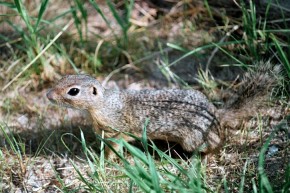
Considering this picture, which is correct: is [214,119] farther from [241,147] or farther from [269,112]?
[269,112]

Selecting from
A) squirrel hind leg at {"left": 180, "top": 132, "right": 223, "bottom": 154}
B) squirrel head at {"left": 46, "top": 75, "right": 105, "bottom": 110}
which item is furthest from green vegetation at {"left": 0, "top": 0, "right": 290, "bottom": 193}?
squirrel head at {"left": 46, "top": 75, "right": 105, "bottom": 110}

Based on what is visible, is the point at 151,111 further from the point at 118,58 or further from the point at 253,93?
the point at 118,58

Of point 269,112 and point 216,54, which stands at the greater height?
point 216,54

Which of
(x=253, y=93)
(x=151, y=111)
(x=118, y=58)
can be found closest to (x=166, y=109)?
(x=151, y=111)

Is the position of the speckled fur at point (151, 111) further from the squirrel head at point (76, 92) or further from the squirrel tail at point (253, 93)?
the squirrel tail at point (253, 93)

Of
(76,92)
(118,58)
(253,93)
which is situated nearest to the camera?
(253,93)

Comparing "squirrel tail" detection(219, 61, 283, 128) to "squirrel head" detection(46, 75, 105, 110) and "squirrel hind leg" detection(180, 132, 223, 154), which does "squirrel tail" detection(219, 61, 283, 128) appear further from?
"squirrel head" detection(46, 75, 105, 110)

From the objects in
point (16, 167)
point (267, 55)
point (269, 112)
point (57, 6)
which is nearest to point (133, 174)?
point (16, 167)

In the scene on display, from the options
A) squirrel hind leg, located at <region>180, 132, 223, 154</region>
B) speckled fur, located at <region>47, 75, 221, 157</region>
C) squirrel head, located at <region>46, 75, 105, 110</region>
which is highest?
squirrel head, located at <region>46, 75, 105, 110</region>
